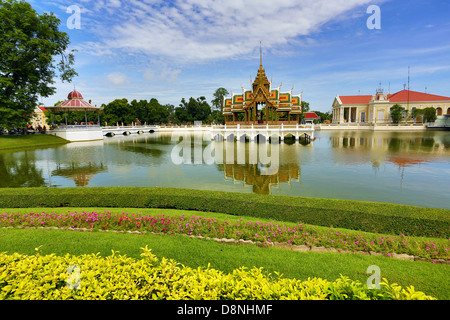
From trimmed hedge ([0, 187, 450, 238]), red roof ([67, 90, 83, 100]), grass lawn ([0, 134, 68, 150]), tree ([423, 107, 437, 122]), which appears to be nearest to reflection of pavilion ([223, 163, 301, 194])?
trimmed hedge ([0, 187, 450, 238])

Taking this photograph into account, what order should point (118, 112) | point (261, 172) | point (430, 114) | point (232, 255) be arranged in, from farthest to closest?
1. point (118, 112)
2. point (430, 114)
3. point (261, 172)
4. point (232, 255)

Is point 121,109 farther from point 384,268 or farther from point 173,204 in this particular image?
point 384,268

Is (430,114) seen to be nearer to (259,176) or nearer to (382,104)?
(382,104)

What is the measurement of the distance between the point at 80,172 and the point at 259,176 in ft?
44.8

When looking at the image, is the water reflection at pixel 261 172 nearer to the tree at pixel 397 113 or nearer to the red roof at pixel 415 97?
the tree at pixel 397 113

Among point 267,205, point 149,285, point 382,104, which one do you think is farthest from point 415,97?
point 149,285

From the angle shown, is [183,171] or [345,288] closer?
[345,288]

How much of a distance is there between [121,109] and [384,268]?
86.6 metres

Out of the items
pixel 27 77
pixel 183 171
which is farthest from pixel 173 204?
pixel 27 77

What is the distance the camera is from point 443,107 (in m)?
84.8

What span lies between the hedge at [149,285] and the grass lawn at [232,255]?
1.93 metres

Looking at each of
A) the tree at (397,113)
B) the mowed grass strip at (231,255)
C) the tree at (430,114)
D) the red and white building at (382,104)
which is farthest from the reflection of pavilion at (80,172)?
the tree at (430,114)

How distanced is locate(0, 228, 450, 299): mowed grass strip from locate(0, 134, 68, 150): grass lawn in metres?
34.6

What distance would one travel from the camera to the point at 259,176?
55.8ft
